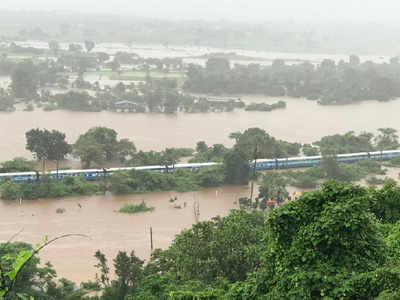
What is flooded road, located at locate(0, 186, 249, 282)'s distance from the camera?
45.3 feet

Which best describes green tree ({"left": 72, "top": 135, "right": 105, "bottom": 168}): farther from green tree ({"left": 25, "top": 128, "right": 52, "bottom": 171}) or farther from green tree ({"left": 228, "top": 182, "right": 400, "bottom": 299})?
green tree ({"left": 228, "top": 182, "right": 400, "bottom": 299})

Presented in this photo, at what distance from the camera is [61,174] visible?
18.7 meters

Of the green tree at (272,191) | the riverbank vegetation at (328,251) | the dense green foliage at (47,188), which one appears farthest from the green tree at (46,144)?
the riverbank vegetation at (328,251)

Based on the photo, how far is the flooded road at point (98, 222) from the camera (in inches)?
543

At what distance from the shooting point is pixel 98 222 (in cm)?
1585

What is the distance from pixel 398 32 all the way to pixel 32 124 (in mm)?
69965

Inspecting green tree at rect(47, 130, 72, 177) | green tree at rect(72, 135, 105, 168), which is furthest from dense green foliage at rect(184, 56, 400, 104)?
green tree at rect(47, 130, 72, 177)

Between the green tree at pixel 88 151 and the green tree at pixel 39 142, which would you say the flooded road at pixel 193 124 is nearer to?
the green tree at pixel 39 142

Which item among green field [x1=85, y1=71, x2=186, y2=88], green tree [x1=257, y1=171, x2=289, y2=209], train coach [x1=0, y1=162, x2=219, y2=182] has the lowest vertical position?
green tree [x1=257, y1=171, x2=289, y2=209]

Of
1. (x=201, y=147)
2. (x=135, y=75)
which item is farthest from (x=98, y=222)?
(x=135, y=75)

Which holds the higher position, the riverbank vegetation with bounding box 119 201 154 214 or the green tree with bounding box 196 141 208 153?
the green tree with bounding box 196 141 208 153

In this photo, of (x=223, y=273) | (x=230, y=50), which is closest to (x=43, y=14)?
(x=230, y=50)

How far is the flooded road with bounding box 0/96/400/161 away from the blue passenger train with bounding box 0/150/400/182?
126 inches

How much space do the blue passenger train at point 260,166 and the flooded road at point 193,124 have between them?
3.21m
